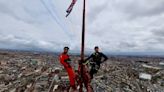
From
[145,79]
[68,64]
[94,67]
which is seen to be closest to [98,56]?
[94,67]

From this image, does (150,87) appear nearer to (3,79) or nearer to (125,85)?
(125,85)

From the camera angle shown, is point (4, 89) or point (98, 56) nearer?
point (98, 56)

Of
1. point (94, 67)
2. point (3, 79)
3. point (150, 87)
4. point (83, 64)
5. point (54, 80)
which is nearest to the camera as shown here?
point (83, 64)

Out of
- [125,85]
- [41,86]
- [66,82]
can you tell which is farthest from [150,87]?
[41,86]

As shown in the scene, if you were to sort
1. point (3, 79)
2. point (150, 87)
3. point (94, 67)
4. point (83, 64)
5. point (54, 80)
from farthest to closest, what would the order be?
point (3, 79) < point (150, 87) < point (54, 80) < point (94, 67) < point (83, 64)

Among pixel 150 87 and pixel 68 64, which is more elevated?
pixel 68 64

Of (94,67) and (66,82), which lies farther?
(66,82)

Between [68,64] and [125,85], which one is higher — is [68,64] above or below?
above

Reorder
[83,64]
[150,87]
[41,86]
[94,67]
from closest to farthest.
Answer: [83,64] → [94,67] → [41,86] → [150,87]

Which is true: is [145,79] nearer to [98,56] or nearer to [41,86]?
[41,86]
